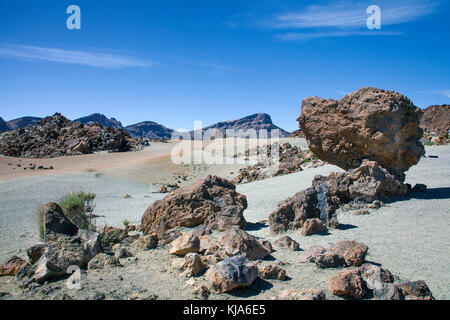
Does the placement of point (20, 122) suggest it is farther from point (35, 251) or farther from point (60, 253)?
point (60, 253)

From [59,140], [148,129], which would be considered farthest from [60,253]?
[148,129]

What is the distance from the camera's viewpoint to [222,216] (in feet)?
22.9

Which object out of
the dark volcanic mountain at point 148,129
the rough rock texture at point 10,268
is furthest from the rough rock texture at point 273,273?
the dark volcanic mountain at point 148,129

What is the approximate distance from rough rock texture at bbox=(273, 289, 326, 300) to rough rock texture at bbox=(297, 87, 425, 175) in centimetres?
571

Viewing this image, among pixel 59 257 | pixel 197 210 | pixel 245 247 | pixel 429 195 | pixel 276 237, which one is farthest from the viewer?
pixel 429 195

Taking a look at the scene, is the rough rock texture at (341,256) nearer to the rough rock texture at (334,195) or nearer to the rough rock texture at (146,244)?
the rough rock texture at (334,195)

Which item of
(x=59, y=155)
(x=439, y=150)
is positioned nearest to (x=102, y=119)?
(x=59, y=155)

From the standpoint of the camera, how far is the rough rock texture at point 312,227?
6.23 m

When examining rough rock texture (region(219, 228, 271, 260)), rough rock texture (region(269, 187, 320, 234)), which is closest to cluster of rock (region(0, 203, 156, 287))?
rough rock texture (region(219, 228, 271, 260))

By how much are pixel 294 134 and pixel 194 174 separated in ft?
54.1

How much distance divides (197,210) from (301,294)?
3.87m

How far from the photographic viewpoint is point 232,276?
3912 millimetres

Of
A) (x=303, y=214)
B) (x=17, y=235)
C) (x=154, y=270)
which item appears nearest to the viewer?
(x=154, y=270)
